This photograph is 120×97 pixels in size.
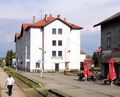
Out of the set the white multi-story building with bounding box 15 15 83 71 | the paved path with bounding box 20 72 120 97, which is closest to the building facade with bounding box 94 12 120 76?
the paved path with bounding box 20 72 120 97

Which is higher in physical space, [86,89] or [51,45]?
[51,45]

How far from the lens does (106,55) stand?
3447 cm

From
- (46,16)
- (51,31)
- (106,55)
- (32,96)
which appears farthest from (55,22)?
(32,96)

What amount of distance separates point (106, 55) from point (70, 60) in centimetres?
3801

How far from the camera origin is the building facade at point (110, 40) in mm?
31172

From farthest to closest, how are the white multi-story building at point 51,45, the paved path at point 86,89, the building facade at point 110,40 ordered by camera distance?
the white multi-story building at point 51,45 < the building facade at point 110,40 < the paved path at point 86,89

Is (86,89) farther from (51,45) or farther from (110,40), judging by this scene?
(51,45)

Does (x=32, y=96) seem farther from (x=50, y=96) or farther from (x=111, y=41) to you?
(x=111, y=41)

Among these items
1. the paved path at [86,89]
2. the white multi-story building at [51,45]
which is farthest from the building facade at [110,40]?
the white multi-story building at [51,45]

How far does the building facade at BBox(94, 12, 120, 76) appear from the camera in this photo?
31172 mm

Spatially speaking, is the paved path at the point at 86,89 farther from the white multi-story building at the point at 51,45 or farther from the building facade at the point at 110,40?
the white multi-story building at the point at 51,45

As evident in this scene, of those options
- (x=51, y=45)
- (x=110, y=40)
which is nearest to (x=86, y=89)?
(x=110, y=40)

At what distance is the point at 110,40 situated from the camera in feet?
110

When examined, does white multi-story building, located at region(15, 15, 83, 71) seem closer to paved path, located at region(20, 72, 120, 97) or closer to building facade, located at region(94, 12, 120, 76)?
building facade, located at region(94, 12, 120, 76)
